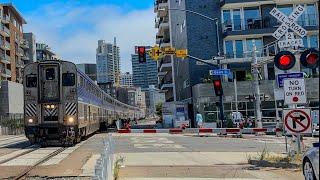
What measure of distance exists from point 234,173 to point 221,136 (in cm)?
2100

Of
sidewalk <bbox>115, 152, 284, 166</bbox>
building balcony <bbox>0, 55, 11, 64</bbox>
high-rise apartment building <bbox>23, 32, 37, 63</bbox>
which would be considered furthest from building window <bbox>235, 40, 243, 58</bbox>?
high-rise apartment building <bbox>23, 32, 37, 63</bbox>

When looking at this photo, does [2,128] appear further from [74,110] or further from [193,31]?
[74,110]

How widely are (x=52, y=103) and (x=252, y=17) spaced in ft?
106

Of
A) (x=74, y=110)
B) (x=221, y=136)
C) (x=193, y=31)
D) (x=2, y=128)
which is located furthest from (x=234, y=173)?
(x=2, y=128)

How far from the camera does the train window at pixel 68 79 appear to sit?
26719 mm

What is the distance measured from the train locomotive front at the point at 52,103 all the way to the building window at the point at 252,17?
99.7 feet

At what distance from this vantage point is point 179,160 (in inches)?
707

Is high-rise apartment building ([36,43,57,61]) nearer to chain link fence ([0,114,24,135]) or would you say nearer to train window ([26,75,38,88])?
chain link fence ([0,114,24,135])

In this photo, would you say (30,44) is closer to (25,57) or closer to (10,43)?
(25,57)

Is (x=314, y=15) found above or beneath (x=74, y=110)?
above

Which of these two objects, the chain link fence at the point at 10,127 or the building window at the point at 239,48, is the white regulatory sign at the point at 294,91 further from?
the chain link fence at the point at 10,127

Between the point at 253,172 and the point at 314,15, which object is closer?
the point at 253,172

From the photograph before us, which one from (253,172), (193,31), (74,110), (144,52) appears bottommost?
(253,172)

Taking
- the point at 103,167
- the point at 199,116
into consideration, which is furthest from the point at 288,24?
the point at 199,116
